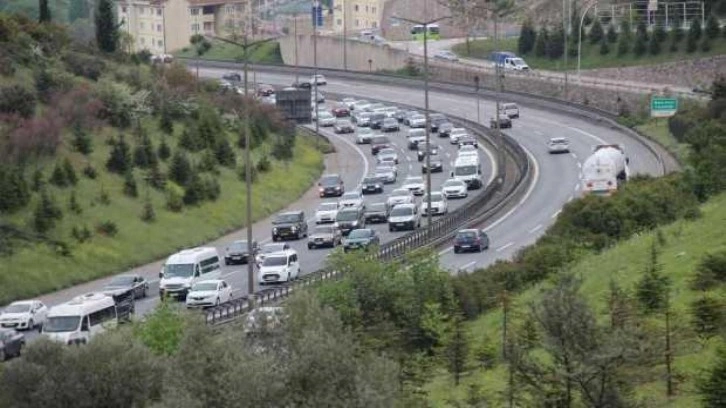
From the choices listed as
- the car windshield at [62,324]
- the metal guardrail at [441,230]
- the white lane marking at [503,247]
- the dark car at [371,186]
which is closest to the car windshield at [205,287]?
the metal guardrail at [441,230]

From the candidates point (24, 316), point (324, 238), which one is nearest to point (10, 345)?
point (24, 316)

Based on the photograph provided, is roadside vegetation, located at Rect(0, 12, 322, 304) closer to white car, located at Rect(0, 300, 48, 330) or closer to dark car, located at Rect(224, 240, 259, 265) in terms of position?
dark car, located at Rect(224, 240, 259, 265)

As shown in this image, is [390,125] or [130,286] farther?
[390,125]

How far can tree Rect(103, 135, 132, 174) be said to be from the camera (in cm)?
7256

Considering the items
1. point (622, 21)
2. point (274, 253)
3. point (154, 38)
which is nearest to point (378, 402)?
point (274, 253)

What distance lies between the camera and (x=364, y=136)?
104 metres

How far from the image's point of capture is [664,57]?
116812mm

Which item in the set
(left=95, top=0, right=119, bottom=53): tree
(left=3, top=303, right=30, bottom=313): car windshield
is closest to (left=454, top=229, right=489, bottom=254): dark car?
(left=3, top=303, right=30, bottom=313): car windshield

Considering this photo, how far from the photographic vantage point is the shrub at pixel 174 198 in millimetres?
71375

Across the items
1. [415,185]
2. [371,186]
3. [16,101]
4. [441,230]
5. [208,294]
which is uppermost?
[16,101]

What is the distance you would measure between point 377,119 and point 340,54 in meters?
33.1

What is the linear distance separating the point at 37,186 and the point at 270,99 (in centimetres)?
4872

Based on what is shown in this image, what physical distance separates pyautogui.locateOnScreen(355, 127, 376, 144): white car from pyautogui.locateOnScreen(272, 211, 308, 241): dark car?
3418cm

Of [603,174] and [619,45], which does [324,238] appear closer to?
[603,174]
